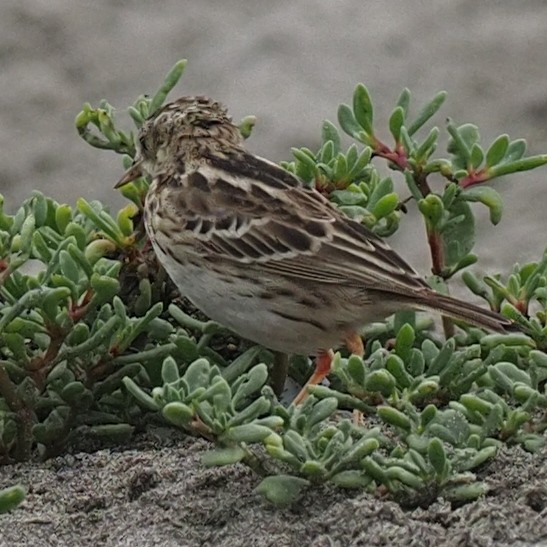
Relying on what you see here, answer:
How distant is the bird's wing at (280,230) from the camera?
5.23 m

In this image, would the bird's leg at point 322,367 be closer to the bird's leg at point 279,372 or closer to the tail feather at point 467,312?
the bird's leg at point 279,372

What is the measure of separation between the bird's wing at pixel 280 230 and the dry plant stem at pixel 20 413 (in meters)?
0.88

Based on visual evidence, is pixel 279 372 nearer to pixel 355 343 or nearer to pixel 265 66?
pixel 355 343

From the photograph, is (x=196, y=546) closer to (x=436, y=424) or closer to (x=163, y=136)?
(x=436, y=424)

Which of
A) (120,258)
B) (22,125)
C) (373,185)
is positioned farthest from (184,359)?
(22,125)

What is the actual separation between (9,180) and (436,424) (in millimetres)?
4022

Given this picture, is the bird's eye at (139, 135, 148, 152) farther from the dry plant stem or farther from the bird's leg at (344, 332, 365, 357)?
the dry plant stem

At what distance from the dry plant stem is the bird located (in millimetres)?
707

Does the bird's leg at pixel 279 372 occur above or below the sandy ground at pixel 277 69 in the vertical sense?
below

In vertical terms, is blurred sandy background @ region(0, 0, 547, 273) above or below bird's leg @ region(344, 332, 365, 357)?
above

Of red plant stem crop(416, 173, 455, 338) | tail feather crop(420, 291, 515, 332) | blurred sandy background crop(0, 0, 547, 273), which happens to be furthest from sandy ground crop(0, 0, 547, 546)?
tail feather crop(420, 291, 515, 332)

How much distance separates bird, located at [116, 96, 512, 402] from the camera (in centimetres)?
516

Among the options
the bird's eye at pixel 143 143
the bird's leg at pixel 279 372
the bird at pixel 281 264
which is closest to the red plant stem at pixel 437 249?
the bird at pixel 281 264

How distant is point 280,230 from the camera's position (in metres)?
5.46
